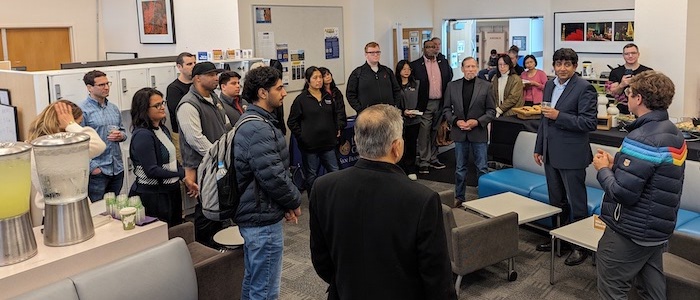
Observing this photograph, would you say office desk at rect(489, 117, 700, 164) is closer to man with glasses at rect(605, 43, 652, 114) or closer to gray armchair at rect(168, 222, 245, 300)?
man with glasses at rect(605, 43, 652, 114)

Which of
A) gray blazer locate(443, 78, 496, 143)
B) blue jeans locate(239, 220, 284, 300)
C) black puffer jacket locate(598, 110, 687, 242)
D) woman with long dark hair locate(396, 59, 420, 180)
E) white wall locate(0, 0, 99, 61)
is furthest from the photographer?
white wall locate(0, 0, 99, 61)

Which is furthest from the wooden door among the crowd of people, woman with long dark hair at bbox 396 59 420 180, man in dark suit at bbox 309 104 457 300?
man in dark suit at bbox 309 104 457 300

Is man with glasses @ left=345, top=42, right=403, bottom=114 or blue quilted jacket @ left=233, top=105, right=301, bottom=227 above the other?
man with glasses @ left=345, top=42, right=403, bottom=114

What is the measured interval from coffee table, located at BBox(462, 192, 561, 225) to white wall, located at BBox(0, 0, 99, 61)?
6390 mm

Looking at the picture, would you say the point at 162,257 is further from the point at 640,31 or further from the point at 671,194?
the point at 640,31

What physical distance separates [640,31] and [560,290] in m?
3.40

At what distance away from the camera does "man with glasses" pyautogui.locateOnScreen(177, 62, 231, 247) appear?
4.49m

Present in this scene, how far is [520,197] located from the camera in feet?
16.5

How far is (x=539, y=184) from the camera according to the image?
17.9 ft

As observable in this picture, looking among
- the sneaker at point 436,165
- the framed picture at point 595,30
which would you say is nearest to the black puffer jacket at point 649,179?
the sneaker at point 436,165

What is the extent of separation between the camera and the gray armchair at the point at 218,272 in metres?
3.40

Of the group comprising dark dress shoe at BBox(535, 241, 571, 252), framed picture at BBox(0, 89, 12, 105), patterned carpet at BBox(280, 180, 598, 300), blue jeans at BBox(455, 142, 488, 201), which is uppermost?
framed picture at BBox(0, 89, 12, 105)

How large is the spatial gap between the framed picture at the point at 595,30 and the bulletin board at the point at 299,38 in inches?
123

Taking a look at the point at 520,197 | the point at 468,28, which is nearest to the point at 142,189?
the point at 520,197
